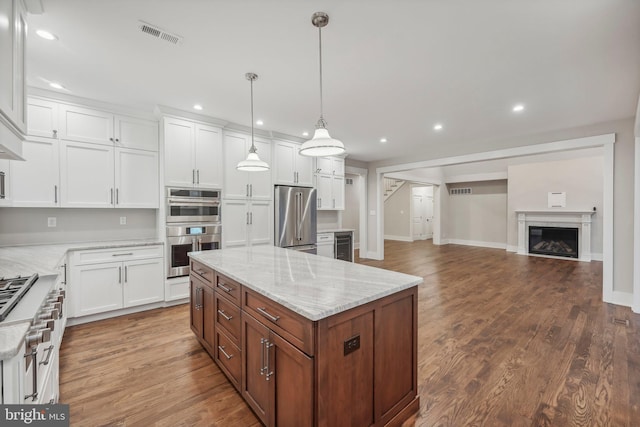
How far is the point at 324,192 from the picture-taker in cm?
580

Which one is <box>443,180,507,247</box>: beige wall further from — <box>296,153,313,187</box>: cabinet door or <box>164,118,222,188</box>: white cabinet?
<box>164,118,222,188</box>: white cabinet

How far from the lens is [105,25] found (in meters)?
2.04

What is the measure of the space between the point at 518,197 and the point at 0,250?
10.7m

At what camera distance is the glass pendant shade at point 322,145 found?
2.00 metres

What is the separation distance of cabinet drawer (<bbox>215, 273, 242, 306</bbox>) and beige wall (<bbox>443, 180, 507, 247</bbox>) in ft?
31.8

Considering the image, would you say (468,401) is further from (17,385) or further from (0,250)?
(0,250)

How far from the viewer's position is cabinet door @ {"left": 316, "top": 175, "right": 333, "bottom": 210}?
18.7ft

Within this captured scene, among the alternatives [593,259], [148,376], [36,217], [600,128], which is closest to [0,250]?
[36,217]

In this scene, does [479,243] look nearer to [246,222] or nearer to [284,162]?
[284,162]

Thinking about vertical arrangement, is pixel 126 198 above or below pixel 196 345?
above

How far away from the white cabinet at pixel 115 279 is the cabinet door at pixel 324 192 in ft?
10.1

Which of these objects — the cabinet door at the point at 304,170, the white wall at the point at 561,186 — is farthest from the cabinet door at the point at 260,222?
the white wall at the point at 561,186

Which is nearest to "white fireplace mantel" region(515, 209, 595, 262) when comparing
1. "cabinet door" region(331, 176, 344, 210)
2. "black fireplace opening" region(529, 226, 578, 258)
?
"black fireplace opening" region(529, 226, 578, 258)
